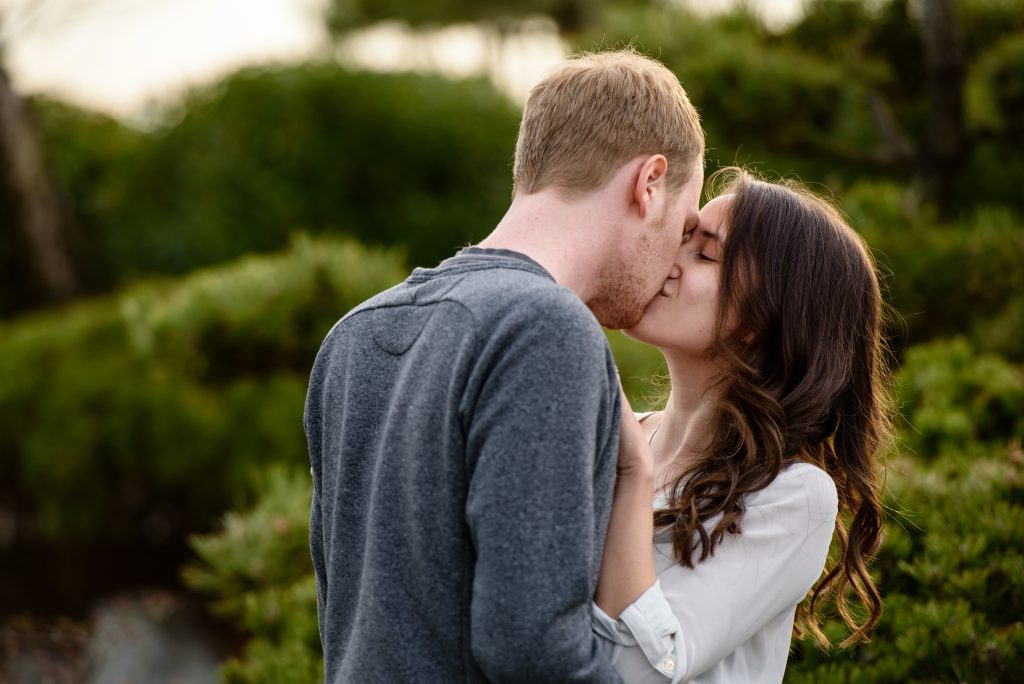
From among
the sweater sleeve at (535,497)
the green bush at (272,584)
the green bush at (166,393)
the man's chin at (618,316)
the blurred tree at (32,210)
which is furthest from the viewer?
the blurred tree at (32,210)

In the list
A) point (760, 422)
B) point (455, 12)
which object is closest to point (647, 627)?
point (760, 422)

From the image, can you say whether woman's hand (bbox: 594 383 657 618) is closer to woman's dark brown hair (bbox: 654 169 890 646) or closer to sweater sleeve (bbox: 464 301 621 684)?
sweater sleeve (bbox: 464 301 621 684)

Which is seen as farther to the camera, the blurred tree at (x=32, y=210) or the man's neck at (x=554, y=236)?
the blurred tree at (x=32, y=210)

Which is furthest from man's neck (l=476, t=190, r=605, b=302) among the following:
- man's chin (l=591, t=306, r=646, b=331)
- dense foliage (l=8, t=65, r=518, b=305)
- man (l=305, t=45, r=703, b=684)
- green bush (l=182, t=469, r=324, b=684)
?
dense foliage (l=8, t=65, r=518, b=305)

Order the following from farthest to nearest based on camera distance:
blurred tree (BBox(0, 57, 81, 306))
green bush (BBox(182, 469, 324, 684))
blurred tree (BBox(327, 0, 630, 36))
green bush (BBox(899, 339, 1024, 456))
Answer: blurred tree (BBox(327, 0, 630, 36))
blurred tree (BBox(0, 57, 81, 306))
green bush (BBox(899, 339, 1024, 456))
green bush (BBox(182, 469, 324, 684))

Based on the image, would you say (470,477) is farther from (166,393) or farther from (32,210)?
(32,210)

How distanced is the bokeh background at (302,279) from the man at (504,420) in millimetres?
1346

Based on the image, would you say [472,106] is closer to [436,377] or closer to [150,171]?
[150,171]

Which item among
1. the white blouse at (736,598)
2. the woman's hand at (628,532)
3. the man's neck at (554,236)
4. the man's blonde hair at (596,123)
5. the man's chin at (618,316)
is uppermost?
the man's blonde hair at (596,123)

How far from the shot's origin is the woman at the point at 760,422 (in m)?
1.89

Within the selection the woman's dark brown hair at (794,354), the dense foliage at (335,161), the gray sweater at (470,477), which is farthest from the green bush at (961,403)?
the dense foliage at (335,161)

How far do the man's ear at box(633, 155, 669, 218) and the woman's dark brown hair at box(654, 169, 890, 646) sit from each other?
0.35 m

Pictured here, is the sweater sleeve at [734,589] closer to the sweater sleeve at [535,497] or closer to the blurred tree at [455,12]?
the sweater sleeve at [535,497]

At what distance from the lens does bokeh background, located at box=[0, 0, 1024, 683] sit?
3.36m
